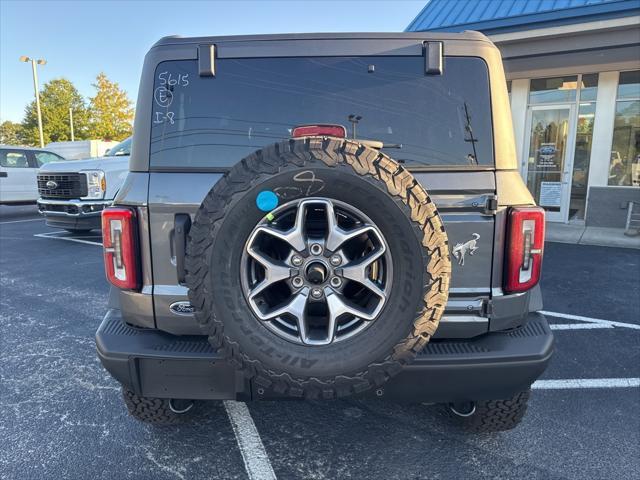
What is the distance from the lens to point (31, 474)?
7.41 ft

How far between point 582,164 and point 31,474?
1118cm

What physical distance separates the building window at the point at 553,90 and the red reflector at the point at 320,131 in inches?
A: 395

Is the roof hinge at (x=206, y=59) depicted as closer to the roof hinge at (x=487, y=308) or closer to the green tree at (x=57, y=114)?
the roof hinge at (x=487, y=308)

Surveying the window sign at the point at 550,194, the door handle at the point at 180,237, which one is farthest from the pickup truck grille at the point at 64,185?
the window sign at the point at 550,194

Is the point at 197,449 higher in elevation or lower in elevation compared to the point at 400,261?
lower

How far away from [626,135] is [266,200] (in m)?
10.6

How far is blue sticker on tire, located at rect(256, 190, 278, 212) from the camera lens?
1755mm

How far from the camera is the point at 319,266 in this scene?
72.8 inches

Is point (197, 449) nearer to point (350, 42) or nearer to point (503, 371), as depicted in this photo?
point (503, 371)

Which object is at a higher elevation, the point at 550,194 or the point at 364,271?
the point at 364,271

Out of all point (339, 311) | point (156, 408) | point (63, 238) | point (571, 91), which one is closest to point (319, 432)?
point (156, 408)

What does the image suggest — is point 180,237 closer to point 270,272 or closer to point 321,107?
point 270,272

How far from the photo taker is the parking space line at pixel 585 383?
3127 millimetres

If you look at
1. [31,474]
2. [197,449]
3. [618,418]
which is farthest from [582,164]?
[31,474]
